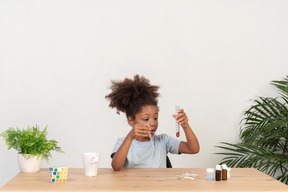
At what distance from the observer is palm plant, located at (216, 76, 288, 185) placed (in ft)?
9.30

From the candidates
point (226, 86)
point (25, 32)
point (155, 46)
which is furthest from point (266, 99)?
point (25, 32)

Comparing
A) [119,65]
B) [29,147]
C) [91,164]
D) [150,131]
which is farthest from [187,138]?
[119,65]

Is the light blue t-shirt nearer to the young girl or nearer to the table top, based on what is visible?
the young girl

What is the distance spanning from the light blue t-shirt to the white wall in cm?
100

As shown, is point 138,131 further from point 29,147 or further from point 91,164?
point 29,147

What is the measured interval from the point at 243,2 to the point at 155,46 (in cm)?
85

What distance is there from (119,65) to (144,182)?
1943 millimetres

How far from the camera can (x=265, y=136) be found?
9.66 ft

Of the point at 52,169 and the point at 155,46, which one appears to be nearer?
the point at 52,169

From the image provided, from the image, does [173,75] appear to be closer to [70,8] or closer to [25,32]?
[70,8]

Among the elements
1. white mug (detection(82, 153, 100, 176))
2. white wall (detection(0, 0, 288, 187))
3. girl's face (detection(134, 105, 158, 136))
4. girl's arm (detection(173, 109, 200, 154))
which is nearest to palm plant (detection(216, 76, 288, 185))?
white wall (detection(0, 0, 288, 187))

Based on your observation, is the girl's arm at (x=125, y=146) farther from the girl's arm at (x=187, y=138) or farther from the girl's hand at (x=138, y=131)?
the girl's arm at (x=187, y=138)

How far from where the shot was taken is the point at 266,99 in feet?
10.6

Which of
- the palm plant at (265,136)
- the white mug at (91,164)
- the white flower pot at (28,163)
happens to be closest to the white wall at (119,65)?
the palm plant at (265,136)
